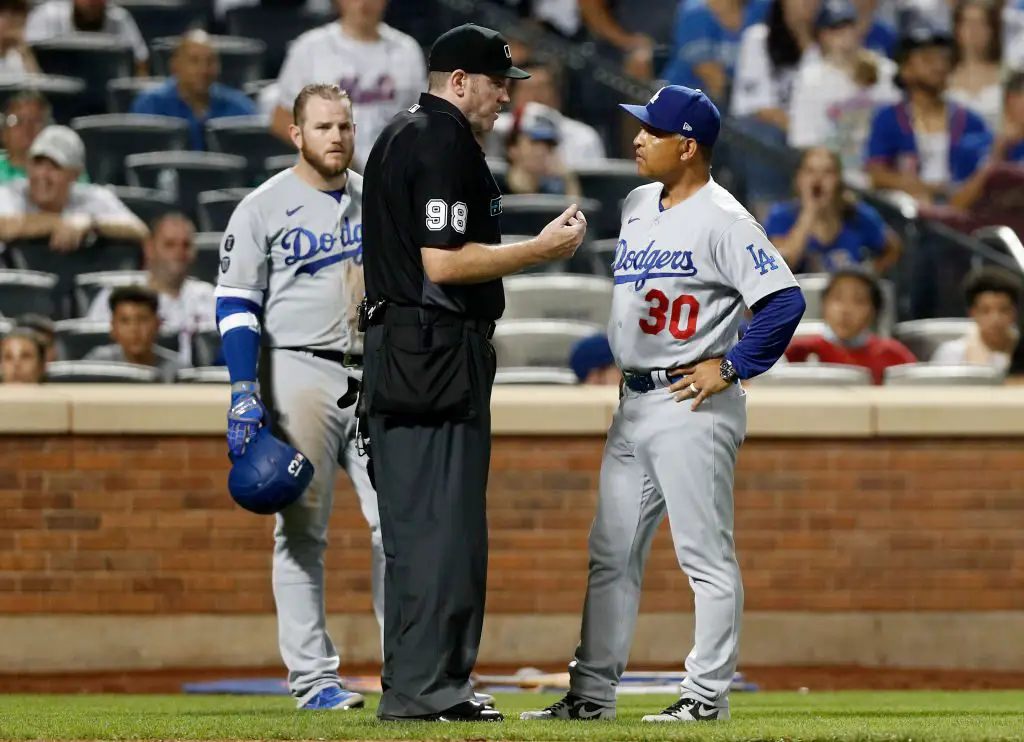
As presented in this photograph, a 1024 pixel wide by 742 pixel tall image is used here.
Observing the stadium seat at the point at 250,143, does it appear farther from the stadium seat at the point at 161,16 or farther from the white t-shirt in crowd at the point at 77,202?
the stadium seat at the point at 161,16

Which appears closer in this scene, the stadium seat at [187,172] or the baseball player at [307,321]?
the baseball player at [307,321]

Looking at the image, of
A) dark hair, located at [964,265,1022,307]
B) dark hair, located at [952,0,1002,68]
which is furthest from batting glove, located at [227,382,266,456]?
dark hair, located at [952,0,1002,68]

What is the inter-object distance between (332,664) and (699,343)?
1821 mm

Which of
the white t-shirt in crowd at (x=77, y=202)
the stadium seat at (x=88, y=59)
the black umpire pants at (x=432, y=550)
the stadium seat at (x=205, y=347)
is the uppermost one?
the stadium seat at (x=88, y=59)

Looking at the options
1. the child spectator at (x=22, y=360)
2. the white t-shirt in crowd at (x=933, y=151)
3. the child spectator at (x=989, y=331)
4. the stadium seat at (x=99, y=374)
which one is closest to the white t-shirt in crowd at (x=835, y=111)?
the white t-shirt in crowd at (x=933, y=151)

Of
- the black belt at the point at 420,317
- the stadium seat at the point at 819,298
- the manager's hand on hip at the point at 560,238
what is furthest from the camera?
the stadium seat at the point at 819,298

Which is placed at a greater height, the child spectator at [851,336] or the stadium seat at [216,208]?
the stadium seat at [216,208]

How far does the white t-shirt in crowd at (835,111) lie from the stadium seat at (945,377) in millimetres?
2922

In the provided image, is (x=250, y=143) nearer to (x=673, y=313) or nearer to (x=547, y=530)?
(x=547, y=530)

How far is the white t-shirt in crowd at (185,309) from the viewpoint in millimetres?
10297

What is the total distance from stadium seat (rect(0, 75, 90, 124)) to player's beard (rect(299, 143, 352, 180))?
6102mm

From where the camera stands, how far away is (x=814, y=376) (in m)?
9.41

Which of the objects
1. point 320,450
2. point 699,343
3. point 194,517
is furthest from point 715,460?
point 194,517

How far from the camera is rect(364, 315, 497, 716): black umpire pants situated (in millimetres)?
5203
